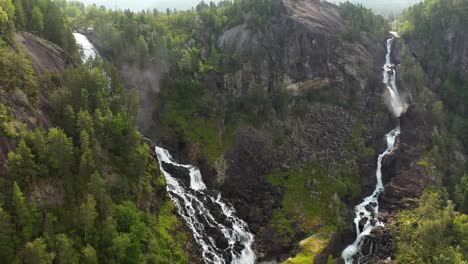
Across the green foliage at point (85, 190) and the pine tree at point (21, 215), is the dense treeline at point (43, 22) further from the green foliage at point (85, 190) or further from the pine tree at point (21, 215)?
the pine tree at point (21, 215)

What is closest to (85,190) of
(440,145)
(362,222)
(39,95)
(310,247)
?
(39,95)

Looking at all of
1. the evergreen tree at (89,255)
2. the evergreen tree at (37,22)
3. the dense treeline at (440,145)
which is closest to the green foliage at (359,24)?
the dense treeline at (440,145)

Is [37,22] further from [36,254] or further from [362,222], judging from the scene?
[362,222]

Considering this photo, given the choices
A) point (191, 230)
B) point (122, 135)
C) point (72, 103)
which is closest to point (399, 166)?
point (191, 230)

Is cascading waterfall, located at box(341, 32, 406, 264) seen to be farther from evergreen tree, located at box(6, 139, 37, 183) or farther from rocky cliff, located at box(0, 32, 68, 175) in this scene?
rocky cliff, located at box(0, 32, 68, 175)

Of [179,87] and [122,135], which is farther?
[179,87]

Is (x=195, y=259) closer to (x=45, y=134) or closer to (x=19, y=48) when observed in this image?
(x=45, y=134)
